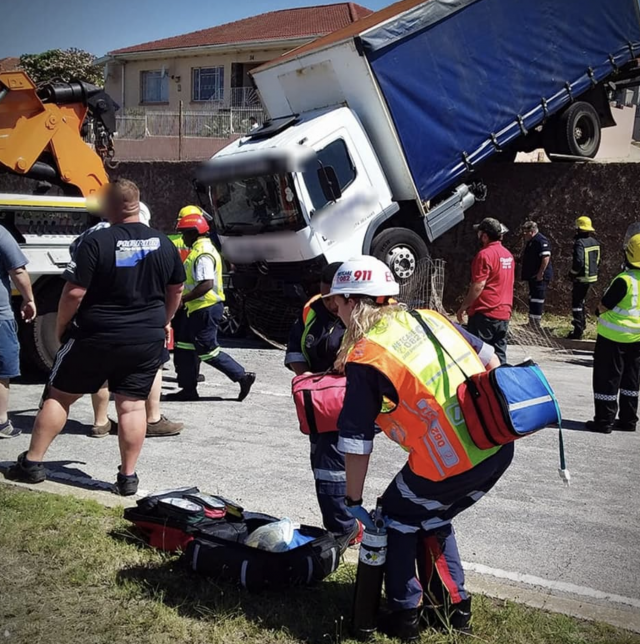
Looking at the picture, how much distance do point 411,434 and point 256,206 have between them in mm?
7865

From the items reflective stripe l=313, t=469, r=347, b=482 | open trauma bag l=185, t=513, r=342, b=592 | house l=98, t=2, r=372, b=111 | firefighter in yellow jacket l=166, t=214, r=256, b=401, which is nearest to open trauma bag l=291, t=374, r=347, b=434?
reflective stripe l=313, t=469, r=347, b=482

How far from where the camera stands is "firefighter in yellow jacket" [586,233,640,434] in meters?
6.88

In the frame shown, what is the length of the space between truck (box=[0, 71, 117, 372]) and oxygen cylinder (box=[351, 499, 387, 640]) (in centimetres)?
539

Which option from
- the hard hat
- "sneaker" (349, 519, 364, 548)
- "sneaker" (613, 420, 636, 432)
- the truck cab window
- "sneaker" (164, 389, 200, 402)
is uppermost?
the truck cab window

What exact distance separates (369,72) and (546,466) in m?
6.29

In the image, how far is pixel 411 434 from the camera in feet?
10.3

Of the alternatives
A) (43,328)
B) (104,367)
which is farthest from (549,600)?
(43,328)

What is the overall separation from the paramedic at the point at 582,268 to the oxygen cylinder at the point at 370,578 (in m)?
9.44

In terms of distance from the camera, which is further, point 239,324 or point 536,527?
point 239,324

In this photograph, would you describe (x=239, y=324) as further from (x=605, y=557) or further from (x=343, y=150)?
(x=605, y=557)

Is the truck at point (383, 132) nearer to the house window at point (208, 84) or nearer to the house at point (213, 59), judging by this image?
the house at point (213, 59)

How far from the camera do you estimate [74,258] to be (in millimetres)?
4691

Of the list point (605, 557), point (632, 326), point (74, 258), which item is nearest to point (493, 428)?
point (605, 557)

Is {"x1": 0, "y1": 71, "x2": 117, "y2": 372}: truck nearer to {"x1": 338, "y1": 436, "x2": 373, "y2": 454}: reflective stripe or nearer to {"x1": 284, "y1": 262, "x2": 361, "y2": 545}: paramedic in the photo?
{"x1": 284, "y1": 262, "x2": 361, "y2": 545}: paramedic
